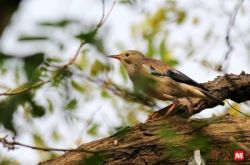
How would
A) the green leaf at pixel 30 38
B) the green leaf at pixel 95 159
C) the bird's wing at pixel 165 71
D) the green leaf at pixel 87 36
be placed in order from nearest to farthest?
the green leaf at pixel 30 38 < the green leaf at pixel 87 36 < the green leaf at pixel 95 159 < the bird's wing at pixel 165 71

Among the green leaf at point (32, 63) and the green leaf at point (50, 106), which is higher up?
the green leaf at point (50, 106)

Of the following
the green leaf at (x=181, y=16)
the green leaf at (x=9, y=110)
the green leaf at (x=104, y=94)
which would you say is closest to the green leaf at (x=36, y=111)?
the green leaf at (x=9, y=110)

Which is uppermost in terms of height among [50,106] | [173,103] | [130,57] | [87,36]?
[130,57]

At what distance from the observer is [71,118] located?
2.40 m

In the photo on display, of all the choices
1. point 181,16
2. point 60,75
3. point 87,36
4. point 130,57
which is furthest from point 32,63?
point 181,16

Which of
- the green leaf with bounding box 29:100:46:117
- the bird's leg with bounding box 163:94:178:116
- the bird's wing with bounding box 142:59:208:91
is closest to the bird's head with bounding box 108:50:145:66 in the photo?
the bird's wing with bounding box 142:59:208:91

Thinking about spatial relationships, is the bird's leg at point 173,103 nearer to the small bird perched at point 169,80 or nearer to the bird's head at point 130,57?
the small bird perched at point 169,80

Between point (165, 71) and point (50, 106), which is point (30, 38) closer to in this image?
point (50, 106)

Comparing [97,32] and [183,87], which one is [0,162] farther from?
[183,87]

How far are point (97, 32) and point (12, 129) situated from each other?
1.36ft

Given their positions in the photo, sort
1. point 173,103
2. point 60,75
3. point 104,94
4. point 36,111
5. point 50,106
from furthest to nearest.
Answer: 1. point 173,103
2. point 104,94
3. point 50,106
4. point 60,75
5. point 36,111

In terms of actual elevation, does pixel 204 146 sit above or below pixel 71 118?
below

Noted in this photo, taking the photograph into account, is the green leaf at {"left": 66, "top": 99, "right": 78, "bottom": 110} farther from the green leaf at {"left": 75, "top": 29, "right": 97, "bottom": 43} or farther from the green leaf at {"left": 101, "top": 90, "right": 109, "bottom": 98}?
the green leaf at {"left": 101, "top": 90, "right": 109, "bottom": 98}

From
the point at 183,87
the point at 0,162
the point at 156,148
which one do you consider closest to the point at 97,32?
the point at 0,162
